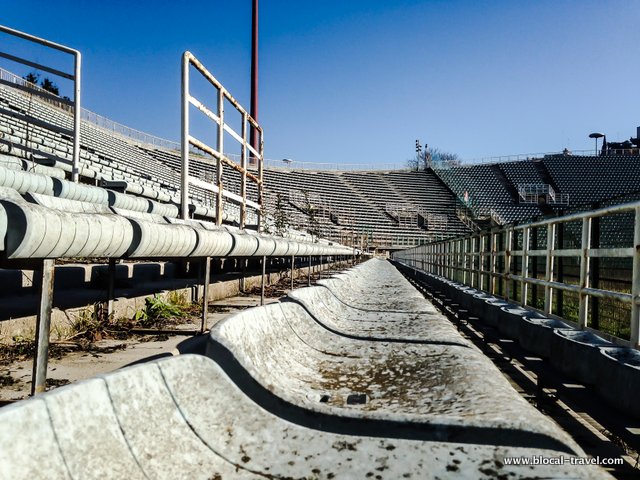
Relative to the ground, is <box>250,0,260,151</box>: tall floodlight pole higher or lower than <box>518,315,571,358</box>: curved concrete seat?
higher

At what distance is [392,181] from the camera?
151 ft

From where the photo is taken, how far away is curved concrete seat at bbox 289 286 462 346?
243 centimetres

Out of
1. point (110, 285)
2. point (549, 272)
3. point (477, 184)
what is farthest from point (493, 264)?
point (477, 184)

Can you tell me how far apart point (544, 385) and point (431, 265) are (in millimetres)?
11506

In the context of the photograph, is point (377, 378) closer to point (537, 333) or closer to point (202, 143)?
point (537, 333)

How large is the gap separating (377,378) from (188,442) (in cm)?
88

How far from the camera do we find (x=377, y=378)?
179 cm

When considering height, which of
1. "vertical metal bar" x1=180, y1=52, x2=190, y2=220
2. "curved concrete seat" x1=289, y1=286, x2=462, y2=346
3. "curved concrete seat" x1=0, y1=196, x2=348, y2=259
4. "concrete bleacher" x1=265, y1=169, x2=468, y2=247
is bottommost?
"curved concrete seat" x1=289, y1=286, x2=462, y2=346

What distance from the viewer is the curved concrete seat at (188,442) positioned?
31.3 inches

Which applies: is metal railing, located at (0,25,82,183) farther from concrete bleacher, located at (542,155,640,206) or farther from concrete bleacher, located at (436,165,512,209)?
concrete bleacher, located at (542,155,640,206)

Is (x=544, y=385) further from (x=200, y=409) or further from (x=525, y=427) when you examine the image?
(x=200, y=409)

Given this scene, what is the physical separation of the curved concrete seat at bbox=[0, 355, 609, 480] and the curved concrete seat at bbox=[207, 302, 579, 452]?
1.8 inches

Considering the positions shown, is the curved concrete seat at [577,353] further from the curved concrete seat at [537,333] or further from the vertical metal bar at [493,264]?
the vertical metal bar at [493,264]

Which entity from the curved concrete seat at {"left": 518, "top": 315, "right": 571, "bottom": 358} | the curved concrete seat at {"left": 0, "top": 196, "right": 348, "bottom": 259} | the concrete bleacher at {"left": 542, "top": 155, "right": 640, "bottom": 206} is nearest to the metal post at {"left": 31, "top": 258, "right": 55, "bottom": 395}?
the curved concrete seat at {"left": 0, "top": 196, "right": 348, "bottom": 259}
